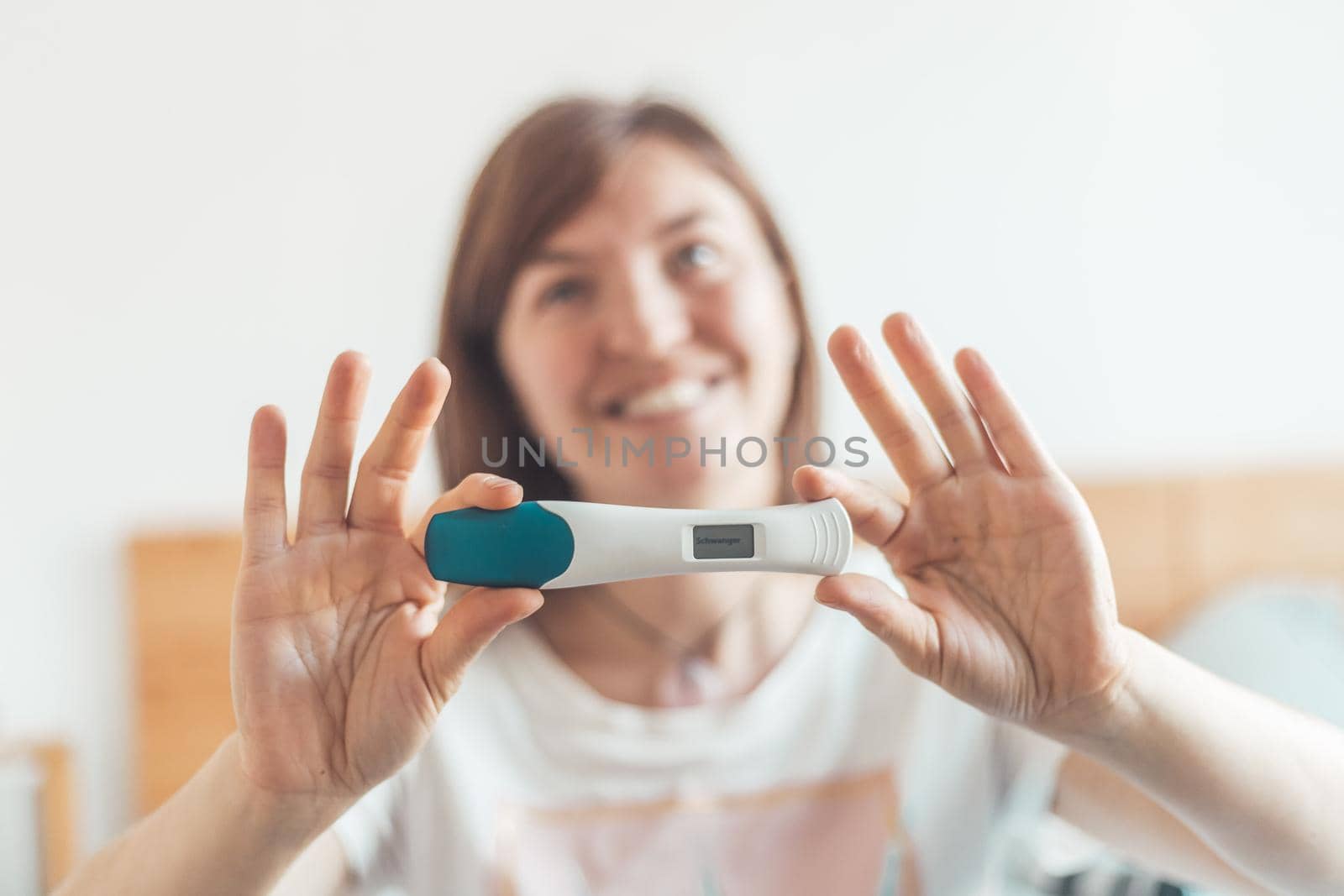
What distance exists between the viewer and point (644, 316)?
559mm

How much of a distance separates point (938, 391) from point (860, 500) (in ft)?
0.17

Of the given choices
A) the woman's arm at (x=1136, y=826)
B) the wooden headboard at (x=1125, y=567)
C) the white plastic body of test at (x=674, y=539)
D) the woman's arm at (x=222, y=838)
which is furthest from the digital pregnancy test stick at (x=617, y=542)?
the wooden headboard at (x=1125, y=567)

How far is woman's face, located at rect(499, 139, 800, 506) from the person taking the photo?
1.80ft

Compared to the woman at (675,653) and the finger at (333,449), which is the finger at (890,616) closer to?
the woman at (675,653)

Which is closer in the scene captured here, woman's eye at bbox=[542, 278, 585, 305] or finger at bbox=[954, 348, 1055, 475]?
finger at bbox=[954, 348, 1055, 475]

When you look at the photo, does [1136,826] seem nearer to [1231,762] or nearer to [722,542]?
[1231,762]

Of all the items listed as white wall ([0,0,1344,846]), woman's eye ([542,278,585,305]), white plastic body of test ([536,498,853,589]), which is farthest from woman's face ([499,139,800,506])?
white plastic body of test ([536,498,853,589])

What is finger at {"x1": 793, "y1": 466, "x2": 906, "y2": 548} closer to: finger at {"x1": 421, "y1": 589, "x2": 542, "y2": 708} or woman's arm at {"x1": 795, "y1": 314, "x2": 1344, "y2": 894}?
woman's arm at {"x1": 795, "y1": 314, "x2": 1344, "y2": 894}

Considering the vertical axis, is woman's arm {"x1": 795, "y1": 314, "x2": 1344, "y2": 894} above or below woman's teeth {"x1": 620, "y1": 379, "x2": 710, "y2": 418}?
below

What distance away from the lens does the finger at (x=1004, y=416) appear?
0.37 meters

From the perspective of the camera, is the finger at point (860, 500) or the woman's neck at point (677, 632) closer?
the finger at point (860, 500)

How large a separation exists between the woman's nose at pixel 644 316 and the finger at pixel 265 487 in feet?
0.75

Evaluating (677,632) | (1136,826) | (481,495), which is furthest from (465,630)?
(1136,826)

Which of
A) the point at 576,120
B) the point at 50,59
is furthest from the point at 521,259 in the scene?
the point at 50,59
